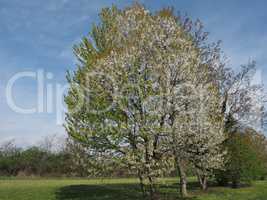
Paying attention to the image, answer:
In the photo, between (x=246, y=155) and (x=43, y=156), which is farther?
(x=43, y=156)

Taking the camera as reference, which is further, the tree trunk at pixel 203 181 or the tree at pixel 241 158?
the tree at pixel 241 158

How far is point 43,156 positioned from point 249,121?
4687 cm

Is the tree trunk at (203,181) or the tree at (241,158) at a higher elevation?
the tree at (241,158)

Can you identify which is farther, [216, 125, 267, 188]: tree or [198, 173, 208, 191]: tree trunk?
[216, 125, 267, 188]: tree

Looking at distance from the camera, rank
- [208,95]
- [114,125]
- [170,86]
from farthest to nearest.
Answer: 1. [208,95]
2. [170,86]
3. [114,125]

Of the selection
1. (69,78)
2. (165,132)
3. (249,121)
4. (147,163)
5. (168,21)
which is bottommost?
(147,163)

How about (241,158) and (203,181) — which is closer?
(203,181)

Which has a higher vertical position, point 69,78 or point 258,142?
point 69,78

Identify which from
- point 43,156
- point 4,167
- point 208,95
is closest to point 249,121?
point 208,95

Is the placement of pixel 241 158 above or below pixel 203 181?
above

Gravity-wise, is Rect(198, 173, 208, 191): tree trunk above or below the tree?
below

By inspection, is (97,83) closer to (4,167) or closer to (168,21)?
(168,21)

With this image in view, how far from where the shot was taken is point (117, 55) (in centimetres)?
1516

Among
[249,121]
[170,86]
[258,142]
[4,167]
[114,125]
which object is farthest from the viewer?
[4,167]
